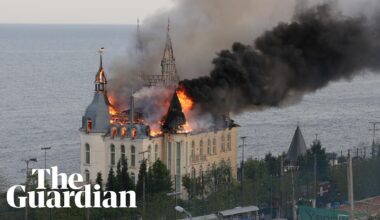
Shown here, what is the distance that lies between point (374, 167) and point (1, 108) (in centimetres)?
6281

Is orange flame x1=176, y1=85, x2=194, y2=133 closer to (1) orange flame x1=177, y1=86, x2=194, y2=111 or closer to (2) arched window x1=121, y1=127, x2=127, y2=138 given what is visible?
(1) orange flame x1=177, y1=86, x2=194, y2=111

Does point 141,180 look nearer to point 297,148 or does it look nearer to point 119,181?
point 119,181

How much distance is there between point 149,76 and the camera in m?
71.5

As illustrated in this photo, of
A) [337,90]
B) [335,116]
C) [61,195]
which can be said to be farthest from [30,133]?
[337,90]

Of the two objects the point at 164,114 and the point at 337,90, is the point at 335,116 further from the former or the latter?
the point at 164,114

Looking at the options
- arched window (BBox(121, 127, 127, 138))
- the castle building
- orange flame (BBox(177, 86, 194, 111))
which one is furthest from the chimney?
orange flame (BBox(177, 86, 194, 111))

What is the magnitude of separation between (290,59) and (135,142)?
10.3 m

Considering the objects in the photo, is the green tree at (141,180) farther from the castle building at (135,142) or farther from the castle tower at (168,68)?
the castle tower at (168,68)

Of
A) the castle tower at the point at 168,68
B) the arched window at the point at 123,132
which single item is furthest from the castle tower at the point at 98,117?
the castle tower at the point at 168,68

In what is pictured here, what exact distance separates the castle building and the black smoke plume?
3500 mm

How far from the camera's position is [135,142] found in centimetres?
6372

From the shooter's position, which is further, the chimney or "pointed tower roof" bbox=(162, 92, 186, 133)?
"pointed tower roof" bbox=(162, 92, 186, 133)

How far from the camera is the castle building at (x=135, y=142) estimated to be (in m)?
63.9

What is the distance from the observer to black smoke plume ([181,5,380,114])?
68312 millimetres
